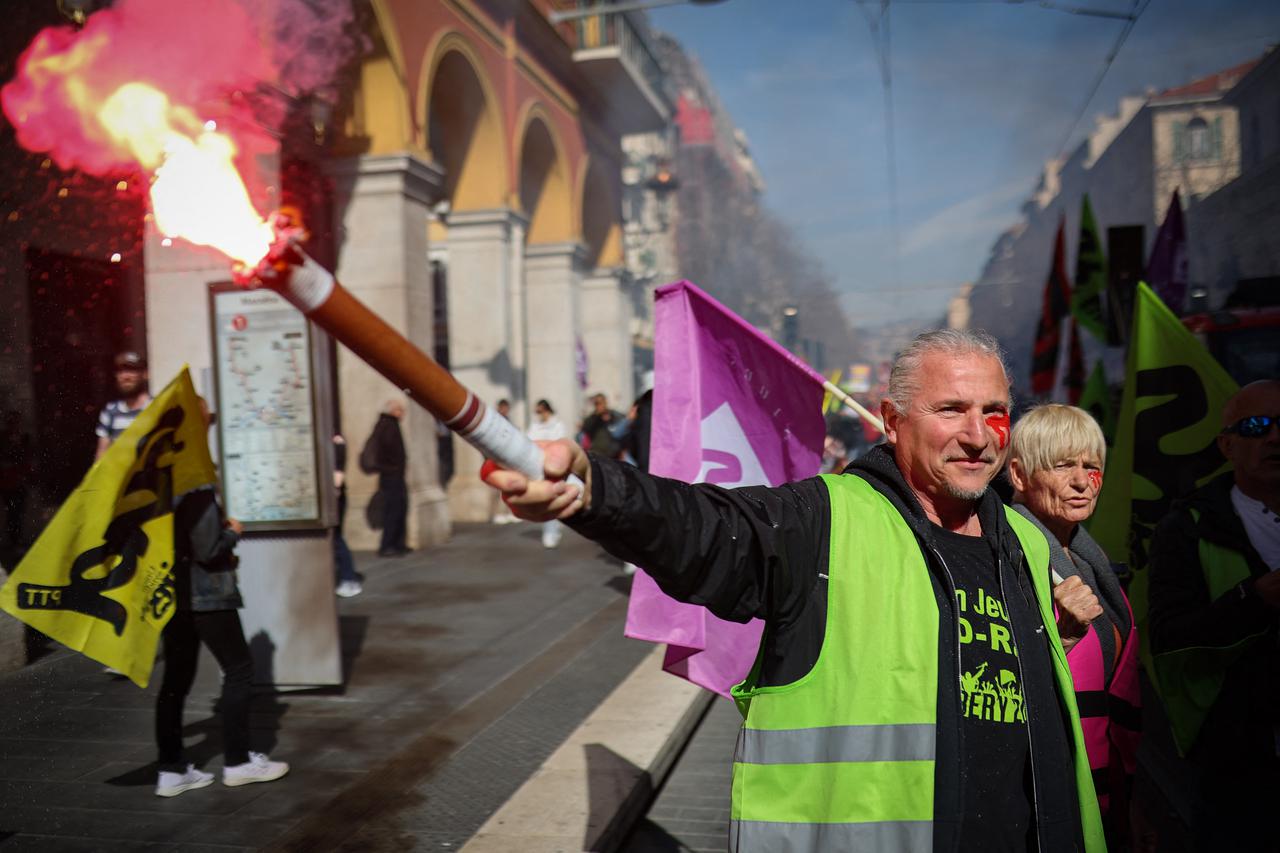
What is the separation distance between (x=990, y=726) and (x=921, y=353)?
2.57ft

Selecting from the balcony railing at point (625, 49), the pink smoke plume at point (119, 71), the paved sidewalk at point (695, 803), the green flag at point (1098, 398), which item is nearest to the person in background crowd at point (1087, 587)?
the paved sidewalk at point (695, 803)

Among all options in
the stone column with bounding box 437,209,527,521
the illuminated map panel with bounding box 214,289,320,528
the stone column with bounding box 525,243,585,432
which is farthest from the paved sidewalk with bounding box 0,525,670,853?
the stone column with bounding box 525,243,585,432

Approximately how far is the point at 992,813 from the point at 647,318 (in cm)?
5061

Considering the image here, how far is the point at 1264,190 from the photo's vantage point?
21.1 feet

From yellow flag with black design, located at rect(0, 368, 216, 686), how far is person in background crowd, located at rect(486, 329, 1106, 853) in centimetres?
298

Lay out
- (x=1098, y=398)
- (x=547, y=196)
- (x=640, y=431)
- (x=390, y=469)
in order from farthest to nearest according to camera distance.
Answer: (x=547, y=196)
(x=390, y=469)
(x=640, y=431)
(x=1098, y=398)

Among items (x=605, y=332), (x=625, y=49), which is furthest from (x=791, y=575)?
(x=605, y=332)

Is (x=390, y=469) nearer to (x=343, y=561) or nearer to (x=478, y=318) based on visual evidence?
(x=343, y=561)

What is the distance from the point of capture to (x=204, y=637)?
14.7 ft

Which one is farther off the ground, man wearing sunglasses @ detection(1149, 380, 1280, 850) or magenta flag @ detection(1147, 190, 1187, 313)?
magenta flag @ detection(1147, 190, 1187, 313)

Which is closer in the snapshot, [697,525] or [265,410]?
[697,525]

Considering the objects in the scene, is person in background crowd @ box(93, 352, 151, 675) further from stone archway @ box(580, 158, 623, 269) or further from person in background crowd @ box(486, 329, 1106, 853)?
stone archway @ box(580, 158, 623, 269)

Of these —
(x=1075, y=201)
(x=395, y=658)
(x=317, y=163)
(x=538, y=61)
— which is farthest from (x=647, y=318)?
(x=395, y=658)

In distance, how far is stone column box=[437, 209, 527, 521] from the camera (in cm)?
1486
